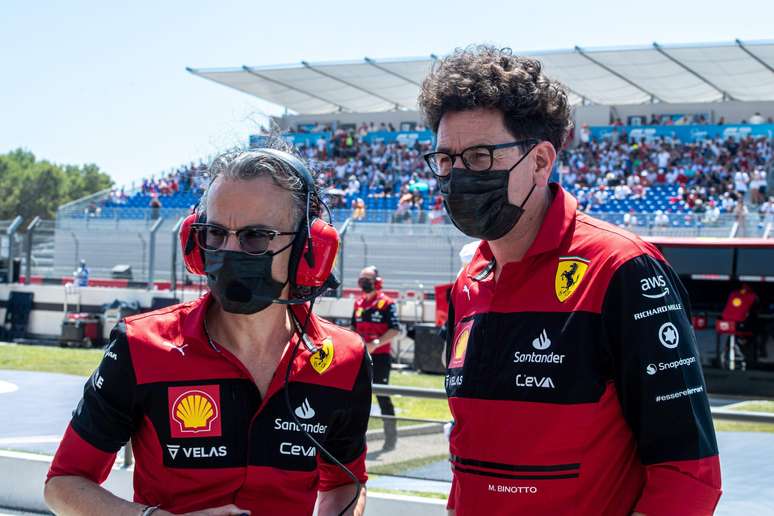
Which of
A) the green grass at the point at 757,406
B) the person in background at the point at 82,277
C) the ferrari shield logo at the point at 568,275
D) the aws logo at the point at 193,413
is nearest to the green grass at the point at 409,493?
the aws logo at the point at 193,413

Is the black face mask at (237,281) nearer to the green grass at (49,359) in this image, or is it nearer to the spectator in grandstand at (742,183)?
the green grass at (49,359)

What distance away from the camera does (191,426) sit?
2.30m

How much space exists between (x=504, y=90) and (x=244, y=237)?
72 cm

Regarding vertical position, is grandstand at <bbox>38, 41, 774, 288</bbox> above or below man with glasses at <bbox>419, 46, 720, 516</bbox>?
above

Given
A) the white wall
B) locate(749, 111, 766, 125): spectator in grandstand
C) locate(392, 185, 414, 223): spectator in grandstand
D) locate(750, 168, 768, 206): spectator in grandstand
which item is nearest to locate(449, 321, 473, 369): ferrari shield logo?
the white wall

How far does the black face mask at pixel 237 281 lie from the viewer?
7.54ft

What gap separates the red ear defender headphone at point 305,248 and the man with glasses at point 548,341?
1.13 feet

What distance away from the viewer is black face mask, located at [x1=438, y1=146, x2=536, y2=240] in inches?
90.3

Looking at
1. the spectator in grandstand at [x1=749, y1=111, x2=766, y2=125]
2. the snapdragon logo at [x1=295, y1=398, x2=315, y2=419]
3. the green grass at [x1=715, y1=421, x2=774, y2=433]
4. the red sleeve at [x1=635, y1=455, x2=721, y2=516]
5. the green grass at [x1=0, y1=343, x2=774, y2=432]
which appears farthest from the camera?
the spectator in grandstand at [x1=749, y1=111, x2=766, y2=125]

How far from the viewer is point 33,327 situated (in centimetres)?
2236

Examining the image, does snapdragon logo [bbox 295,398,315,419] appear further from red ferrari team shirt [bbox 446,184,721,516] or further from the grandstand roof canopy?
the grandstand roof canopy

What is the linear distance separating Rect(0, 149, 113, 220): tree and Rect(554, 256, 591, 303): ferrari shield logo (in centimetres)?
9159

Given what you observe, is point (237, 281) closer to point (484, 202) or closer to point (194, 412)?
point (194, 412)

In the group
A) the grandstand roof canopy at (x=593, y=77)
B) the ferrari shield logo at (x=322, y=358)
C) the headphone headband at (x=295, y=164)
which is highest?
the grandstand roof canopy at (x=593, y=77)
